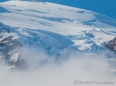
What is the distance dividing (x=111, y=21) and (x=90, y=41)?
25.0 metres

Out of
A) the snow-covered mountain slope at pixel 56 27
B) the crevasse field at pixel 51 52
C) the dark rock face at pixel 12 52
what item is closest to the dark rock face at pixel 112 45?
the crevasse field at pixel 51 52

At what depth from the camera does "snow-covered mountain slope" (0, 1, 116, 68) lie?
54125 mm

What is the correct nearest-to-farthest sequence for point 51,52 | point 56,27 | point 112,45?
point 51,52
point 112,45
point 56,27

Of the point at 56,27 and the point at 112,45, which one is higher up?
the point at 56,27

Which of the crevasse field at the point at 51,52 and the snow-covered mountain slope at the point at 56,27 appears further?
the snow-covered mountain slope at the point at 56,27

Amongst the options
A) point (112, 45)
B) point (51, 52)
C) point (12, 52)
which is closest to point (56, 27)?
point (112, 45)

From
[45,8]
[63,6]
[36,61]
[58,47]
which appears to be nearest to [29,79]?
[36,61]

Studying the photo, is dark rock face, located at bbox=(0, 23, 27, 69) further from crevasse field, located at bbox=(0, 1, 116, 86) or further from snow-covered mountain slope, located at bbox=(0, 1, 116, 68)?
snow-covered mountain slope, located at bbox=(0, 1, 116, 68)

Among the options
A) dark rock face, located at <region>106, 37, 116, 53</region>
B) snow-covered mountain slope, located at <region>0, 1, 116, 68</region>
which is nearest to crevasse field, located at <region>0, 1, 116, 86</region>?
snow-covered mountain slope, located at <region>0, 1, 116, 68</region>

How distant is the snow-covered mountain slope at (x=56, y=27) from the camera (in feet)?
178

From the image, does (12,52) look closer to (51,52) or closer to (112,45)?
(51,52)

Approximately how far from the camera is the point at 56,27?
212ft

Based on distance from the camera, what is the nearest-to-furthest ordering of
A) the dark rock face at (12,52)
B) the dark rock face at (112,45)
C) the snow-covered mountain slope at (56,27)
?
the dark rock face at (12,52)
the snow-covered mountain slope at (56,27)
the dark rock face at (112,45)

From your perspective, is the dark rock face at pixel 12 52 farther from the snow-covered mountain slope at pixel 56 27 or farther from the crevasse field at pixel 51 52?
the snow-covered mountain slope at pixel 56 27
